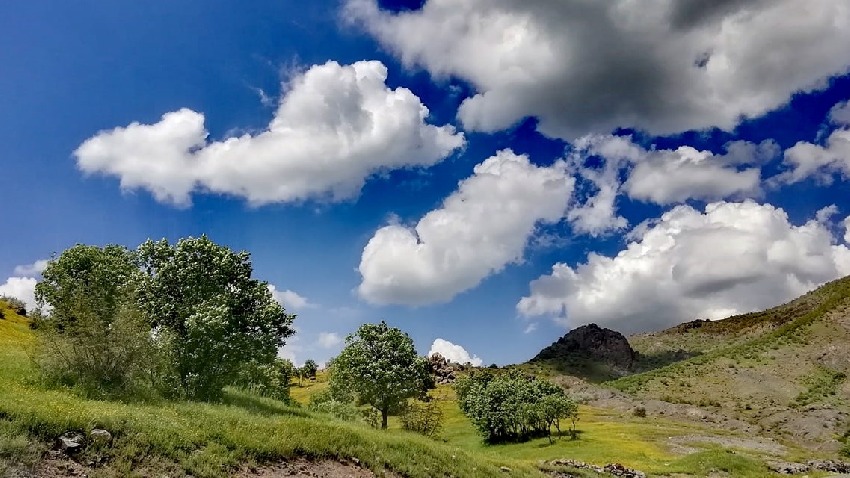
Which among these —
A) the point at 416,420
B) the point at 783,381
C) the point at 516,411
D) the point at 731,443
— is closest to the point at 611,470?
the point at 416,420

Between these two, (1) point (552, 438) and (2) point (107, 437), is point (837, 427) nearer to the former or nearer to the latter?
(1) point (552, 438)

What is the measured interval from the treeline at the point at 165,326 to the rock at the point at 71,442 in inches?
325

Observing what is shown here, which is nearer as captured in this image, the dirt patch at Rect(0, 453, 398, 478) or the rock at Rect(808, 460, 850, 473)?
the dirt patch at Rect(0, 453, 398, 478)

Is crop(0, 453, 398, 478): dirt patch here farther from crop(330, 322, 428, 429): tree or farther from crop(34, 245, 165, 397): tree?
crop(330, 322, 428, 429): tree

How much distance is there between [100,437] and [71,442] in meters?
0.96

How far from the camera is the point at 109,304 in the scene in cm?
3466

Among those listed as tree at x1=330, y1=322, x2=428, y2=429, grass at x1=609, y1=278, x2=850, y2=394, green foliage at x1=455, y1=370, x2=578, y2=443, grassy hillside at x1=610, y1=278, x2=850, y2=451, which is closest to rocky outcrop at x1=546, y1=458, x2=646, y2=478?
tree at x1=330, y1=322, x2=428, y2=429

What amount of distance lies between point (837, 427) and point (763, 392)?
89.4ft

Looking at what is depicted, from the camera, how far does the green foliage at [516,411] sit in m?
83.6

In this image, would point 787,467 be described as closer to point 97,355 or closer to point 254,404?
point 254,404

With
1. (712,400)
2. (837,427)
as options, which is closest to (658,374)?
(712,400)

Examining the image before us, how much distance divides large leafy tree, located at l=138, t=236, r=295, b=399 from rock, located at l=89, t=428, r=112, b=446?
1338cm

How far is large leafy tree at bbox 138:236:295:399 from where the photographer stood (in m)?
33.7

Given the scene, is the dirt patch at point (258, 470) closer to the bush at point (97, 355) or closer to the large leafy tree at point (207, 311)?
the bush at point (97, 355)
